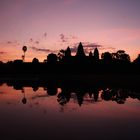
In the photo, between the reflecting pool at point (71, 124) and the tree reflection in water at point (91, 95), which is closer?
the reflecting pool at point (71, 124)

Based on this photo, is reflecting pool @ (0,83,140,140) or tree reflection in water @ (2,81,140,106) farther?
tree reflection in water @ (2,81,140,106)

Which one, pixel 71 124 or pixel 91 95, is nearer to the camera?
pixel 71 124

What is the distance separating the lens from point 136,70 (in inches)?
3401

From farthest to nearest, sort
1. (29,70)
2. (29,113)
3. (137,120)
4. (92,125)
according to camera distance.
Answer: (29,70) < (29,113) < (137,120) < (92,125)

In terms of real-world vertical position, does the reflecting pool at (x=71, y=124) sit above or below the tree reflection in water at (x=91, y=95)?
below

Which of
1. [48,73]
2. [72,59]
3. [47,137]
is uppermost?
[72,59]

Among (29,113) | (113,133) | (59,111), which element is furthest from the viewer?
(59,111)

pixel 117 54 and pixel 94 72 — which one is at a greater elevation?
pixel 117 54

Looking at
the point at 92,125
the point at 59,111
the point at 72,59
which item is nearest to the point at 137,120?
the point at 92,125

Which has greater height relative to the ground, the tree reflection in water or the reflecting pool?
the tree reflection in water

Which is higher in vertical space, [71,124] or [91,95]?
[91,95]

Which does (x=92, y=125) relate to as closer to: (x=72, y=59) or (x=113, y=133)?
(x=113, y=133)

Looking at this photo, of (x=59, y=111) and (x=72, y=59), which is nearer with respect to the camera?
(x=59, y=111)

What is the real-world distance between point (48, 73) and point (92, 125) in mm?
75755
